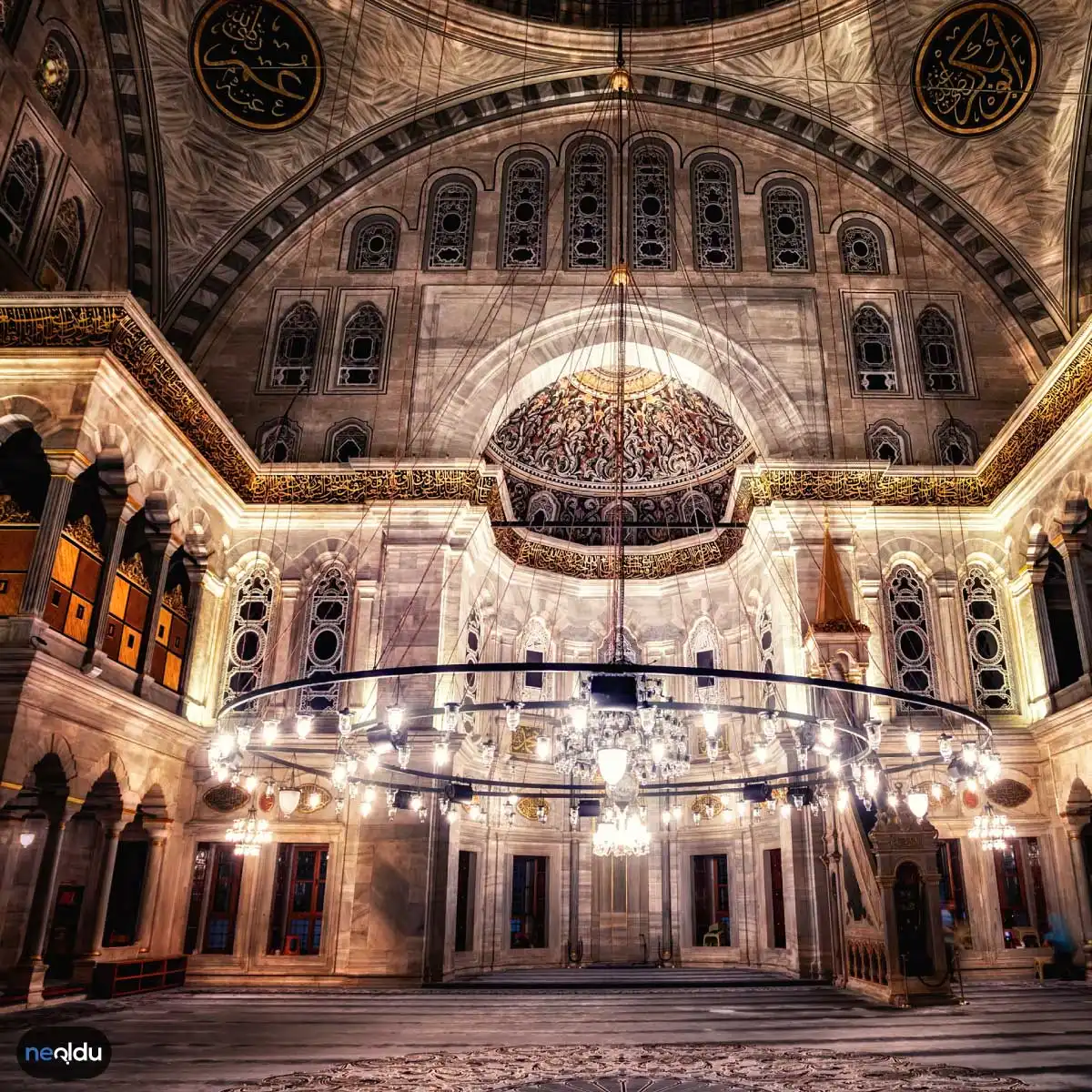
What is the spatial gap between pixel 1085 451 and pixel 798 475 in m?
3.69

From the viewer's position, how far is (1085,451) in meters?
10.8

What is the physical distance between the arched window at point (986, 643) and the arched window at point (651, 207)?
6.82m

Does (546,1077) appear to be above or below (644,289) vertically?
below

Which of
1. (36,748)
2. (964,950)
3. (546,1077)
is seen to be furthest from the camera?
(964,950)

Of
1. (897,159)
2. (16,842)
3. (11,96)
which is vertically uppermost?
(897,159)

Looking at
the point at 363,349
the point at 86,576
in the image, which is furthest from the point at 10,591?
the point at 363,349

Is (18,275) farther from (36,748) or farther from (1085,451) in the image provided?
(1085,451)

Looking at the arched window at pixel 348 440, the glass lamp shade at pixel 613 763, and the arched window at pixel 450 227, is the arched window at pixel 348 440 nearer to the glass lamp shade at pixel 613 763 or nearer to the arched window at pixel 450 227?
the arched window at pixel 450 227

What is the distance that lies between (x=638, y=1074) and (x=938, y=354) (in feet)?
39.5

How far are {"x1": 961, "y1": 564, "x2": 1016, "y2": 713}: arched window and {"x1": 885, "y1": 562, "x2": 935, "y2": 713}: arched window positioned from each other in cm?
58

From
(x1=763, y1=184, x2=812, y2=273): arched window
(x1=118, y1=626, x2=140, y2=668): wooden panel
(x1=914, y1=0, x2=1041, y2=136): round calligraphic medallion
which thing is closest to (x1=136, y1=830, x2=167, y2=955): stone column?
(x1=118, y1=626, x2=140, y2=668): wooden panel

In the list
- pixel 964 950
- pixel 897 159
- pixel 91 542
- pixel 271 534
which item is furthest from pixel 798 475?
pixel 91 542

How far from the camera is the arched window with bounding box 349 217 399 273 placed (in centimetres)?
1499

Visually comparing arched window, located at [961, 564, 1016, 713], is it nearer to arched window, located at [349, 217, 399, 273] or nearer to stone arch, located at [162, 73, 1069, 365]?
stone arch, located at [162, 73, 1069, 365]
